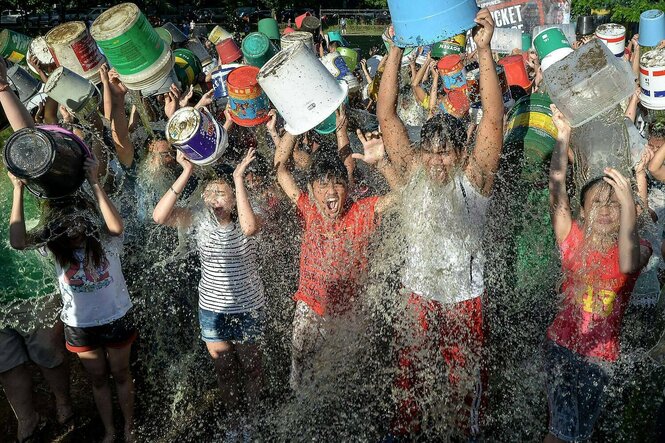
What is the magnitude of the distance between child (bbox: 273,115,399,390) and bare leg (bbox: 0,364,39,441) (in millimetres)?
1465

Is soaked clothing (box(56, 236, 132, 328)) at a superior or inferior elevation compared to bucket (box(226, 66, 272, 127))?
inferior

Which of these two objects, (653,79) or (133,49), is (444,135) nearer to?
Result: (133,49)

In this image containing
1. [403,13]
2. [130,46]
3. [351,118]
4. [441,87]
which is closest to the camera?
[403,13]

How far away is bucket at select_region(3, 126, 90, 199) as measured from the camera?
266cm

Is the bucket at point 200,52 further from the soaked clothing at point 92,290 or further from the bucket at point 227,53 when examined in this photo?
the soaked clothing at point 92,290

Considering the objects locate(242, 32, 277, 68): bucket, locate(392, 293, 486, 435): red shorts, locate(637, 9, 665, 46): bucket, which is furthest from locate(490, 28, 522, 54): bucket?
locate(392, 293, 486, 435): red shorts

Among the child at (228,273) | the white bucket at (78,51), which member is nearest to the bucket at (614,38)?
the child at (228,273)

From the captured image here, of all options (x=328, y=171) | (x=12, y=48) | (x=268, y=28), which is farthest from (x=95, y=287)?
(x=268, y=28)

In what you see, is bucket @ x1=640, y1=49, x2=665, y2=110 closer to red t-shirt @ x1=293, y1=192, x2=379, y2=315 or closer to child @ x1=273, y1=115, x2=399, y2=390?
child @ x1=273, y1=115, x2=399, y2=390

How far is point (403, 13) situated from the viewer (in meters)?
3.08

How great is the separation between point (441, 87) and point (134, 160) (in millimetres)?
2606

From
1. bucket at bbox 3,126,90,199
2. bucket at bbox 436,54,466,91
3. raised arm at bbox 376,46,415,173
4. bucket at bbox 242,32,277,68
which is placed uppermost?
bucket at bbox 3,126,90,199

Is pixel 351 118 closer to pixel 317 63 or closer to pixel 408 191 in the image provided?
pixel 317 63

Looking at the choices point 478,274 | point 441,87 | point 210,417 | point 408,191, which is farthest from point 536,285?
point 441,87
